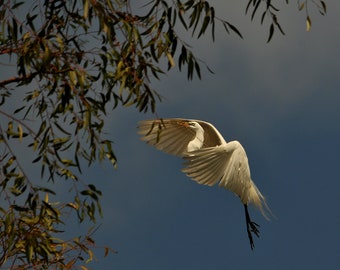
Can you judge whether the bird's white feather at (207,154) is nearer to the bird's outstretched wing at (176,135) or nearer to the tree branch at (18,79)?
the bird's outstretched wing at (176,135)

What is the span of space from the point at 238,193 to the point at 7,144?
297 centimetres

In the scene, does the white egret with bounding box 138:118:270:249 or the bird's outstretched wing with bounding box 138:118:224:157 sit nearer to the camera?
the white egret with bounding box 138:118:270:249

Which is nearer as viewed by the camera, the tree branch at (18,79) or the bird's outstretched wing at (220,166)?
the tree branch at (18,79)

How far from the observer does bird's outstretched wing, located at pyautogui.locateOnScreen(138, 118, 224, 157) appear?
24.7 feet

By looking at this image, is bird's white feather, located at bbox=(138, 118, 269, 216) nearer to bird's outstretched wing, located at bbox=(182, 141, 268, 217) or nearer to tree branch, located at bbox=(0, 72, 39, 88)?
bird's outstretched wing, located at bbox=(182, 141, 268, 217)

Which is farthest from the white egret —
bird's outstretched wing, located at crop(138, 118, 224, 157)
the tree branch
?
the tree branch

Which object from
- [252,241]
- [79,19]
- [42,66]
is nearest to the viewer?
[42,66]

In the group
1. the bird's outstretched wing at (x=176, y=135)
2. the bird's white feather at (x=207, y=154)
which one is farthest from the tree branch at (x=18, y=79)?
the bird's outstretched wing at (x=176, y=135)

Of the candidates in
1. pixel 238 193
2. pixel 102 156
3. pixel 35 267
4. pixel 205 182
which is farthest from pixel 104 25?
pixel 238 193

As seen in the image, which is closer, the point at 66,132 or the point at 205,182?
the point at 66,132

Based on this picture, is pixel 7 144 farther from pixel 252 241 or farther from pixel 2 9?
pixel 252 241

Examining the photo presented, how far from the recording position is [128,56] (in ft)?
16.2

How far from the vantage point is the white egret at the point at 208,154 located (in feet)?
23.2

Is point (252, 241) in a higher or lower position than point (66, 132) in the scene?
lower
